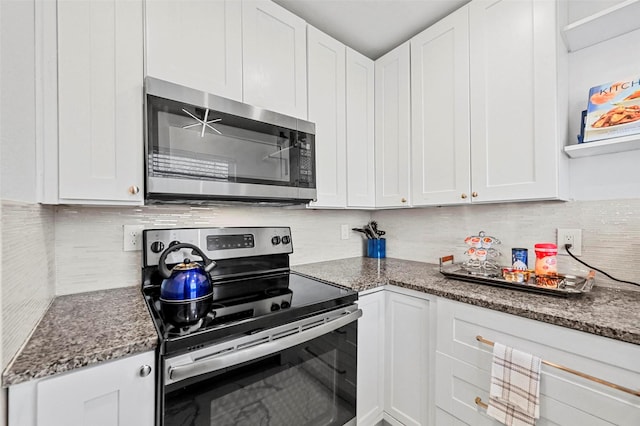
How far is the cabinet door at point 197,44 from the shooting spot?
Answer: 1.10m

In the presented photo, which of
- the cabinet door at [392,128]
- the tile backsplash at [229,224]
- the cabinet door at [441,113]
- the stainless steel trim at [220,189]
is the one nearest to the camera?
the tile backsplash at [229,224]

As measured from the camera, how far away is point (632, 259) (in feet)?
3.89

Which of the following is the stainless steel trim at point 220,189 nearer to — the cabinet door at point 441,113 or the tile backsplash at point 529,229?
the cabinet door at point 441,113

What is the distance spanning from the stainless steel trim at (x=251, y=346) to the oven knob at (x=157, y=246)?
66cm

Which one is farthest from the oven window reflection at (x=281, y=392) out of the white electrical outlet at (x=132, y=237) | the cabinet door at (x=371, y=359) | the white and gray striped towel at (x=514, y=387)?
the white electrical outlet at (x=132, y=237)

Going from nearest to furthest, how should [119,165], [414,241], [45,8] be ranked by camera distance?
[45,8] < [119,165] < [414,241]

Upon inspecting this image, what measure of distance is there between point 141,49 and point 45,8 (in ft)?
0.89

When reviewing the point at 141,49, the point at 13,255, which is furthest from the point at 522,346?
the point at 141,49

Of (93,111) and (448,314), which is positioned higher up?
(93,111)

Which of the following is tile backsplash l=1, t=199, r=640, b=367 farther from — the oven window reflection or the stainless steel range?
the oven window reflection

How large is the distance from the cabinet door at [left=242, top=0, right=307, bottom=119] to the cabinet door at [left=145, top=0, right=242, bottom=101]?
5 centimetres

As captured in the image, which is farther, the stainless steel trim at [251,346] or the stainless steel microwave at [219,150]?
the stainless steel microwave at [219,150]

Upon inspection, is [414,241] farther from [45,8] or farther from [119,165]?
[45,8]

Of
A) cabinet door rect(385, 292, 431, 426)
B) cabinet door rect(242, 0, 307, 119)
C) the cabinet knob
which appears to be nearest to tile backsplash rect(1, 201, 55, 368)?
the cabinet knob
